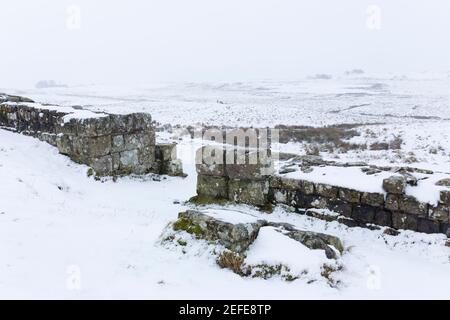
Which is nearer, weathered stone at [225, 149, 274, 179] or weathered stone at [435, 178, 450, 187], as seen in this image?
weathered stone at [435, 178, 450, 187]

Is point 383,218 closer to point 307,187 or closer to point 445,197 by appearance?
point 445,197

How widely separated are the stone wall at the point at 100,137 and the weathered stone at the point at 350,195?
5.12 meters

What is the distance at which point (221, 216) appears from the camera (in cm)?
567

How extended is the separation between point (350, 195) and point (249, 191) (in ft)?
5.95

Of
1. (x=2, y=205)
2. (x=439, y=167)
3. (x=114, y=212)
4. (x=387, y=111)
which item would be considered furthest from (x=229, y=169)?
(x=387, y=111)

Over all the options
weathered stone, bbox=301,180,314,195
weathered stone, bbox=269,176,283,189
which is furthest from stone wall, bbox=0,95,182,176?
weathered stone, bbox=301,180,314,195

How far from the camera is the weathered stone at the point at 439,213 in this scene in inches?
252

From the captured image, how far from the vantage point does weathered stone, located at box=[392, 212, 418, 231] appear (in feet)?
22.0

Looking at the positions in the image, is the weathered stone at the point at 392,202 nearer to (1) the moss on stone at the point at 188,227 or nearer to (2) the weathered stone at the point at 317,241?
(2) the weathered stone at the point at 317,241

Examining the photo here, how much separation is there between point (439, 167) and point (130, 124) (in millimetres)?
9037

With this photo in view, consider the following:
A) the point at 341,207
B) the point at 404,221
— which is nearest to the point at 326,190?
the point at 341,207

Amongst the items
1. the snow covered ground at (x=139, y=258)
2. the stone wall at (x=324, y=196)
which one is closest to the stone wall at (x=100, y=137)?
the snow covered ground at (x=139, y=258)

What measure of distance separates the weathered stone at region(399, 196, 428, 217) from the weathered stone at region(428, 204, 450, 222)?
3.1 inches

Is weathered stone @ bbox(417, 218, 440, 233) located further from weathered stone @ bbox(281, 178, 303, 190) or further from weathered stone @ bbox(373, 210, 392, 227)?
weathered stone @ bbox(281, 178, 303, 190)
